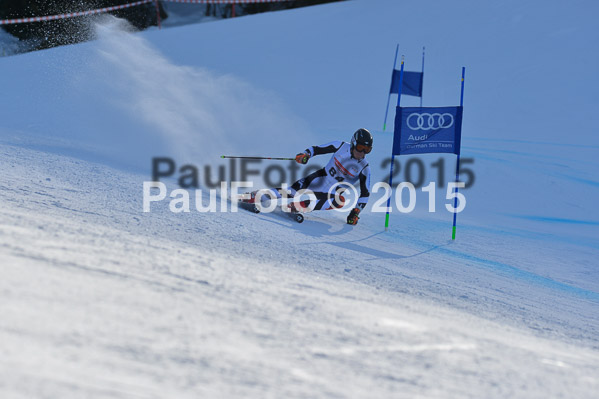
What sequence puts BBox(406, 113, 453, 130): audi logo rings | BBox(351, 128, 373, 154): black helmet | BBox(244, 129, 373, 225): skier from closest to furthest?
BBox(351, 128, 373, 154): black helmet, BBox(244, 129, 373, 225): skier, BBox(406, 113, 453, 130): audi logo rings

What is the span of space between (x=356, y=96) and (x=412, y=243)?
28.0ft

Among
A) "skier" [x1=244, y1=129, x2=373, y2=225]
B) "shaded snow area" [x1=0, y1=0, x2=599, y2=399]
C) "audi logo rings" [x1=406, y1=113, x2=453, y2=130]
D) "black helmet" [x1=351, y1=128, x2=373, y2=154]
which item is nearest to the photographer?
"shaded snow area" [x1=0, y1=0, x2=599, y2=399]

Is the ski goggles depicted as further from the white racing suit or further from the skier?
the white racing suit

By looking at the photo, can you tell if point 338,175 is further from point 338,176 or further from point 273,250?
point 273,250

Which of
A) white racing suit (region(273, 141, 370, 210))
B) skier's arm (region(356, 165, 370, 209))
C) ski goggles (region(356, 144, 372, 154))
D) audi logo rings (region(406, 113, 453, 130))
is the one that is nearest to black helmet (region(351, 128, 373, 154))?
ski goggles (region(356, 144, 372, 154))

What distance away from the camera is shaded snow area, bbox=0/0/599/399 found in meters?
2.16

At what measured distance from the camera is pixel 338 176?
6531mm

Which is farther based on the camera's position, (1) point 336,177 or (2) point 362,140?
(1) point 336,177

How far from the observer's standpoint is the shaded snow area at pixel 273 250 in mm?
2156

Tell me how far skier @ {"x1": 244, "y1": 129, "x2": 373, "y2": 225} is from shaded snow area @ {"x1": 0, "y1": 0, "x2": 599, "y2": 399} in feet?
0.79

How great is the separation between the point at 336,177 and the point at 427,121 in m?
1.21

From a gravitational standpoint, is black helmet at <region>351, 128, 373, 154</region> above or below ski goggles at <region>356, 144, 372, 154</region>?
above

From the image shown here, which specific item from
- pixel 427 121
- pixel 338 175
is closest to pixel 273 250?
pixel 338 175

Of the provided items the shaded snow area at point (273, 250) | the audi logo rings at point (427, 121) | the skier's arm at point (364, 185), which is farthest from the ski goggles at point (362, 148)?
the shaded snow area at point (273, 250)
